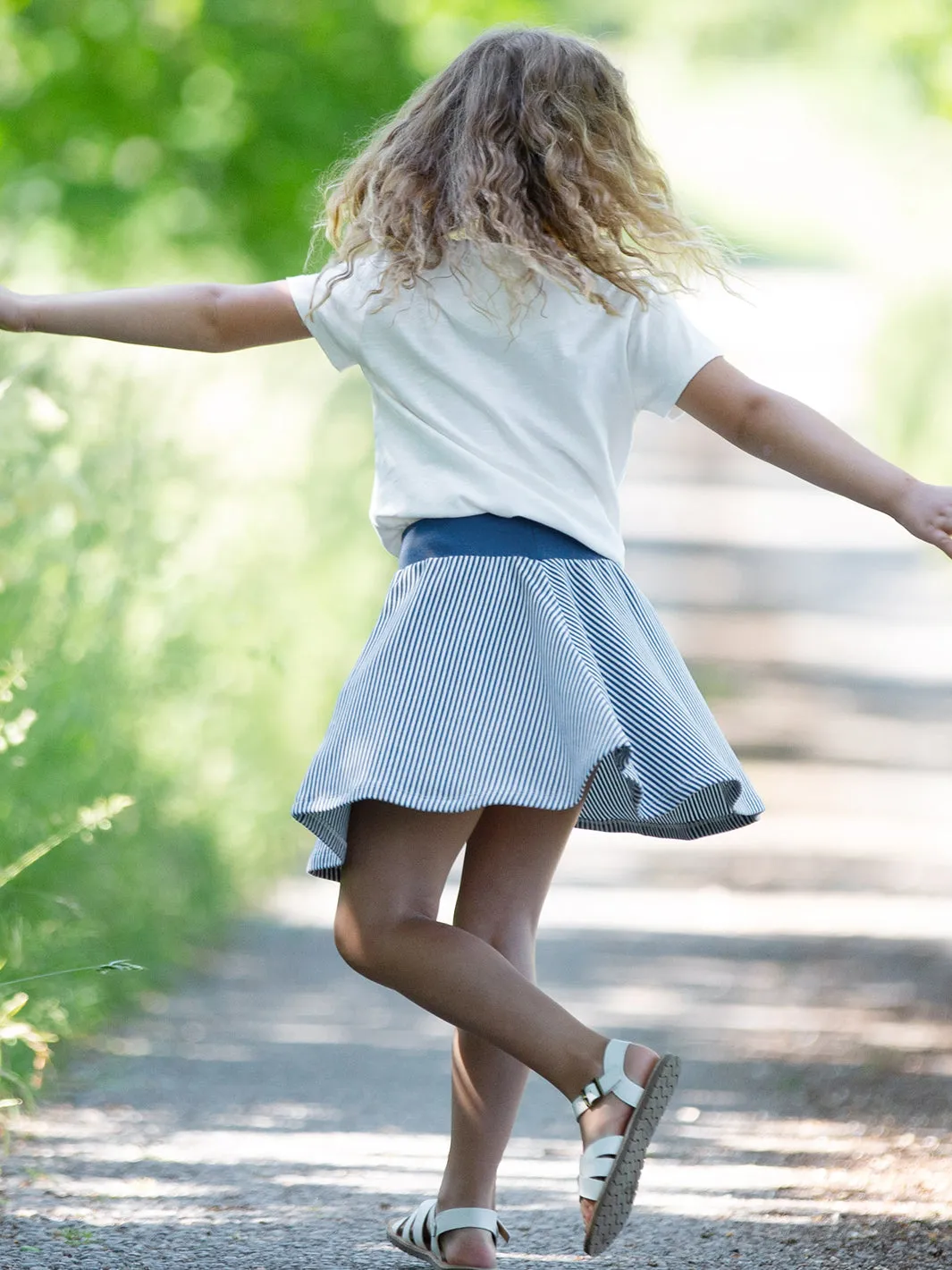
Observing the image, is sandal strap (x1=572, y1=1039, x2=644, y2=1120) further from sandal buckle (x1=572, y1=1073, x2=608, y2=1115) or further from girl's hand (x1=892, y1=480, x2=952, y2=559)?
girl's hand (x1=892, y1=480, x2=952, y2=559)

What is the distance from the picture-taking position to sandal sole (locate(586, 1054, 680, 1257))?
249 cm

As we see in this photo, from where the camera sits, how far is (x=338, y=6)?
10.3 meters

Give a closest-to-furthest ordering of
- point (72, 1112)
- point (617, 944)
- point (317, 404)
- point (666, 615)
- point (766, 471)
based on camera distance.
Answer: point (72, 1112), point (617, 944), point (317, 404), point (666, 615), point (766, 471)

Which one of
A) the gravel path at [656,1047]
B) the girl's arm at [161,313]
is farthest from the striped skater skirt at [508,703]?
the gravel path at [656,1047]

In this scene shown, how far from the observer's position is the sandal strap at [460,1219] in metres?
2.78

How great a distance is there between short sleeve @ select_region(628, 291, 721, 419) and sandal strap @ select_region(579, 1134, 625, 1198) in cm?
101

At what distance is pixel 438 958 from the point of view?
255cm

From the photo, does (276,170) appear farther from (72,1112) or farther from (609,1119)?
(609,1119)

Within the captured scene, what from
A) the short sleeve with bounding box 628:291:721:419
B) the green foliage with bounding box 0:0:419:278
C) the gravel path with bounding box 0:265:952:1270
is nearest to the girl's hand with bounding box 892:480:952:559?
the short sleeve with bounding box 628:291:721:419

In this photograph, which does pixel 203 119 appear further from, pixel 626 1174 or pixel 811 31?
pixel 811 31

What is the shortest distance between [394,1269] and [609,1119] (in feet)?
1.86

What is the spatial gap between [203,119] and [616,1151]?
877cm

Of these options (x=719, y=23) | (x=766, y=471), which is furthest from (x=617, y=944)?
(x=719, y=23)

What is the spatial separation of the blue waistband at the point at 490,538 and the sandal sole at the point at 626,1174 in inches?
28.8
